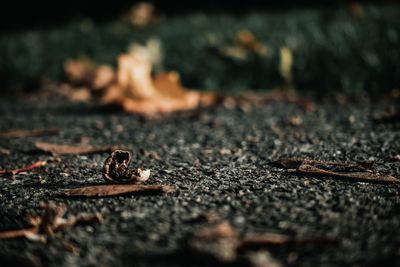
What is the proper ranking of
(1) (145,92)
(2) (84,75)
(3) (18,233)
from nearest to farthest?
1. (3) (18,233)
2. (1) (145,92)
3. (2) (84,75)

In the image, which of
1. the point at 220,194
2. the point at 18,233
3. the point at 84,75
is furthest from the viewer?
the point at 84,75

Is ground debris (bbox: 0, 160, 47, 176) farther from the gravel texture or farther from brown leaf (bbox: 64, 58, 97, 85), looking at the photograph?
brown leaf (bbox: 64, 58, 97, 85)

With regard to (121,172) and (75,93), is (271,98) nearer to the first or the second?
(75,93)

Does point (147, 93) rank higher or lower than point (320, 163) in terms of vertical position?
higher

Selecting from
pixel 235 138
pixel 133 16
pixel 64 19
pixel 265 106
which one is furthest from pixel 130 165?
pixel 64 19

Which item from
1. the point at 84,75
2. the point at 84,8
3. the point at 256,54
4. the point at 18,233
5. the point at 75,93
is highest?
the point at 84,8

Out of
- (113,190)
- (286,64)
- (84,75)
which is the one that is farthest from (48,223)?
(84,75)

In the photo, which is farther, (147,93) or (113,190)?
(147,93)
